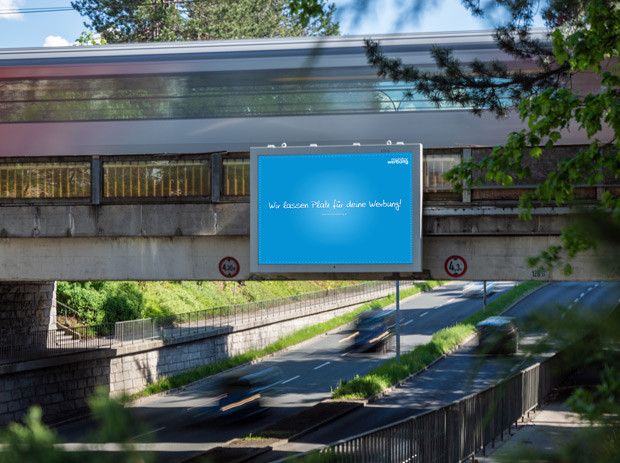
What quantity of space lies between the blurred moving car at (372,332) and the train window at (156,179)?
30.3 meters

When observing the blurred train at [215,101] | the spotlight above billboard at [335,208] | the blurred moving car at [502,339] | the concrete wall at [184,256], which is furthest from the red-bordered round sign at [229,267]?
the blurred moving car at [502,339]

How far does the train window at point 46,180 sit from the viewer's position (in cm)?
1912

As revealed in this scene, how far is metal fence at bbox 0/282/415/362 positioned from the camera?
2788 centimetres

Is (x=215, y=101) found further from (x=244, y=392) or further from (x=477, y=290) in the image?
(x=477, y=290)

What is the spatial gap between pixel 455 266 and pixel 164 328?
1938cm

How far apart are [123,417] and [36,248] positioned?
59.9ft

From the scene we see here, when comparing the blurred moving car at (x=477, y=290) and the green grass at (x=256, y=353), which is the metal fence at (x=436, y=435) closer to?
the green grass at (x=256, y=353)

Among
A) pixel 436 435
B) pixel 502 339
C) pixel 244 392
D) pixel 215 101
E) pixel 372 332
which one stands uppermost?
pixel 215 101

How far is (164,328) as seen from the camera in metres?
35.7

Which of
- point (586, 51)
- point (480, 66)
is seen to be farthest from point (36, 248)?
point (586, 51)

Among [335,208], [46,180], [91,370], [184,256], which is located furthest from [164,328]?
[335,208]

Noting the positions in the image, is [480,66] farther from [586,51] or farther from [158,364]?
[158,364]

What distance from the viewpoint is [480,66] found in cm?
1002

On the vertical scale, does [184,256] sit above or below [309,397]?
above
